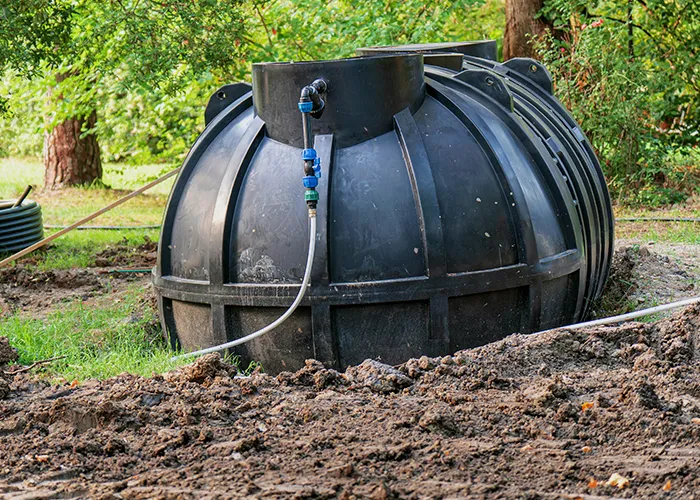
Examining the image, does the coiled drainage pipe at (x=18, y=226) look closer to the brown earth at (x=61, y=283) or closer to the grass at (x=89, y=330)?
the grass at (x=89, y=330)

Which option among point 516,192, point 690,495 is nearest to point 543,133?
point 516,192

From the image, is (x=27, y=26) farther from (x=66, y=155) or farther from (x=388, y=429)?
(x=66, y=155)

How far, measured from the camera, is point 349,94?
14.5 feet

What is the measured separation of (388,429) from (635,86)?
961cm

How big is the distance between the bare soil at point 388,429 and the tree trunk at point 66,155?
11.9 m

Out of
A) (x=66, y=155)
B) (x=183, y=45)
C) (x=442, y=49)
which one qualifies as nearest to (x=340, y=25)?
(x=183, y=45)

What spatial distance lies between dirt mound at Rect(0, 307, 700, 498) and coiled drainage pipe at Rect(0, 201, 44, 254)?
5.08m

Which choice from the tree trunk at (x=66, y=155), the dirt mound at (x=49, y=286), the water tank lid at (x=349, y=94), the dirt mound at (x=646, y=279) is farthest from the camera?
the tree trunk at (x=66, y=155)

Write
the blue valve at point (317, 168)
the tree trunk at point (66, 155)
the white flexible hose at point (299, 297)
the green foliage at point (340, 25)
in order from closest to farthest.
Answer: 1. the white flexible hose at point (299, 297)
2. the blue valve at point (317, 168)
3. the green foliage at point (340, 25)
4. the tree trunk at point (66, 155)

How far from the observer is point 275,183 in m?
4.40

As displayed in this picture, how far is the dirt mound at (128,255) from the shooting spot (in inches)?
333

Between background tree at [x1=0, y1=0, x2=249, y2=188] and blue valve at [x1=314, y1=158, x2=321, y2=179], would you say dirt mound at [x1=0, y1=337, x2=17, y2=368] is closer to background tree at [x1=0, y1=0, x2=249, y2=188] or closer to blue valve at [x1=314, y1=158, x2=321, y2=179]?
blue valve at [x1=314, y1=158, x2=321, y2=179]

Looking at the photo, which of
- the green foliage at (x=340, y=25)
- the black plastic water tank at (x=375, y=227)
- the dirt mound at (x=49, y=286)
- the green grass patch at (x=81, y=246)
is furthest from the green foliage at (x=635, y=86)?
the black plastic water tank at (x=375, y=227)

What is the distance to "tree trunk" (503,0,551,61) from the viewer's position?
12711mm
